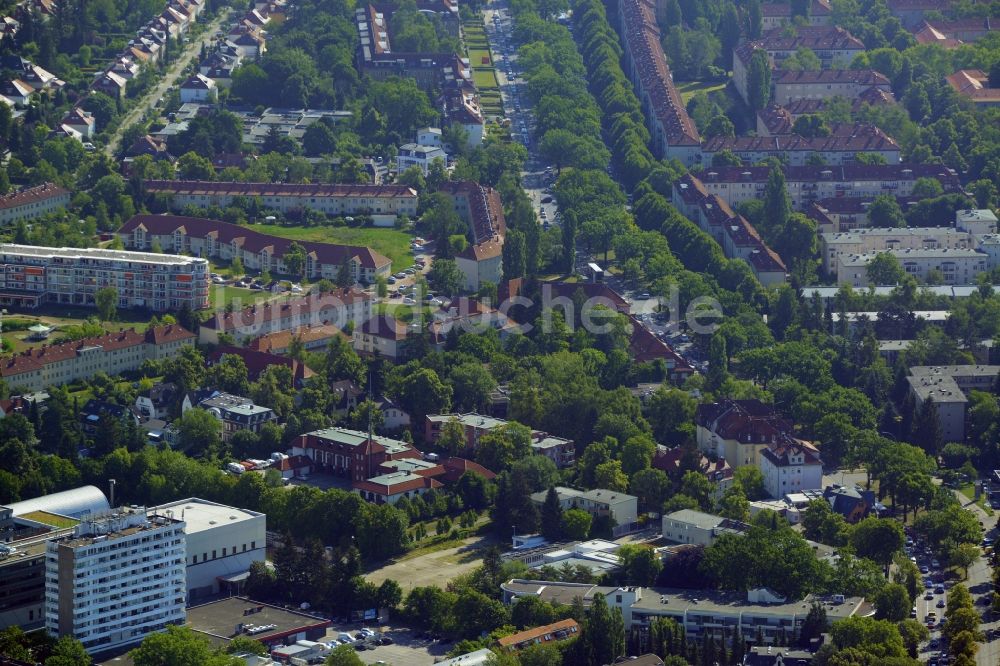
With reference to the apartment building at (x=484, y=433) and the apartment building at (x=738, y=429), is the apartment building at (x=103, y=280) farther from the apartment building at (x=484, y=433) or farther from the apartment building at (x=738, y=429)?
the apartment building at (x=738, y=429)

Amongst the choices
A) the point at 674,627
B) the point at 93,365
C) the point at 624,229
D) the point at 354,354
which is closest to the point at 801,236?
the point at 624,229

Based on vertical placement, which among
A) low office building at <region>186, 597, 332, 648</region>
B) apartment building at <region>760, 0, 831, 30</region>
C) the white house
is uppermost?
apartment building at <region>760, 0, 831, 30</region>

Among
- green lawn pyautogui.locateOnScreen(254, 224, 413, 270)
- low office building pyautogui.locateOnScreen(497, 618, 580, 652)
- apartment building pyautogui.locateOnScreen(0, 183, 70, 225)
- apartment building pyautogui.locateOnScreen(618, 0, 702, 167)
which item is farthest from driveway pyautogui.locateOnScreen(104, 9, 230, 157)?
low office building pyautogui.locateOnScreen(497, 618, 580, 652)

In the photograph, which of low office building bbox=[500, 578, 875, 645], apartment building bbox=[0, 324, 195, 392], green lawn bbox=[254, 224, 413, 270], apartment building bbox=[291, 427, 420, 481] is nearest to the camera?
low office building bbox=[500, 578, 875, 645]

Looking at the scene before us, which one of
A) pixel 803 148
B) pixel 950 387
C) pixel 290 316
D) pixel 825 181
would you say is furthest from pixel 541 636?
pixel 803 148

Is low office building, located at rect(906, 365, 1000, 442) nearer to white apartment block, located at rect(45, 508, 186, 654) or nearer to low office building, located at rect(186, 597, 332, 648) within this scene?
low office building, located at rect(186, 597, 332, 648)

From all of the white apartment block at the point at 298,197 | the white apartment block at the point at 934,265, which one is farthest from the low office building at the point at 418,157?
the white apartment block at the point at 934,265
